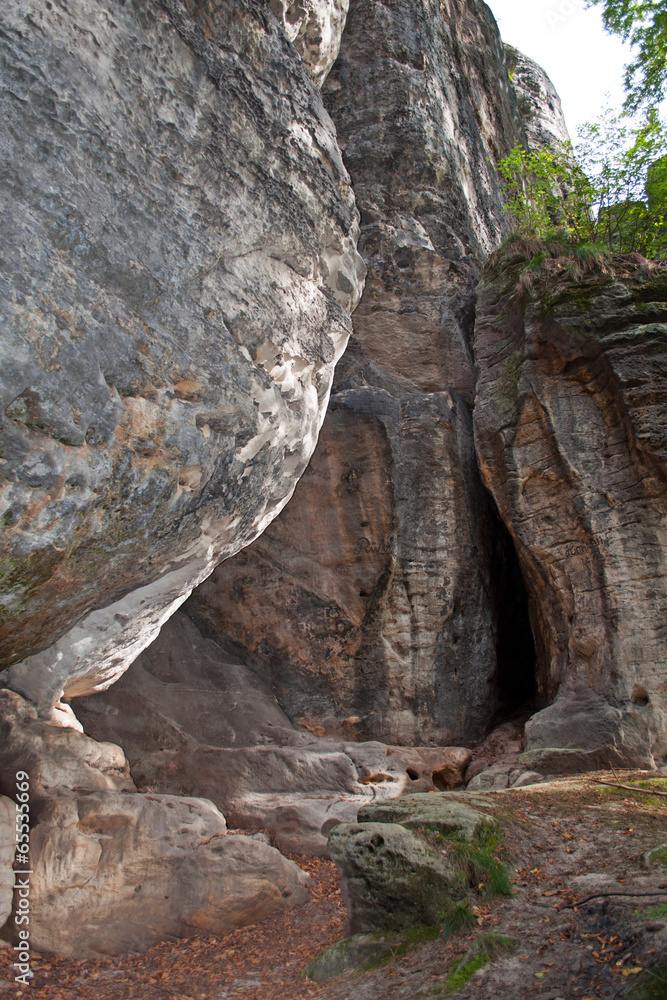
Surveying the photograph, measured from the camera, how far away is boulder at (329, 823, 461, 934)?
424 cm

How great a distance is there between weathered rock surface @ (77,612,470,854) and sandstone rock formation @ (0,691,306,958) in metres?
1.18

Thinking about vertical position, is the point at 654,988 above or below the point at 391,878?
below

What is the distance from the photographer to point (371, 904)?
4418mm

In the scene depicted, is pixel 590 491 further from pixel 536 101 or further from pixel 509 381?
pixel 536 101

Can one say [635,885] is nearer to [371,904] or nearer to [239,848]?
[371,904]

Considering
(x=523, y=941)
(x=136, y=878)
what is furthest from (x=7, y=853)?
(x=523, y=941)

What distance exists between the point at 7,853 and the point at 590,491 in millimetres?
7314

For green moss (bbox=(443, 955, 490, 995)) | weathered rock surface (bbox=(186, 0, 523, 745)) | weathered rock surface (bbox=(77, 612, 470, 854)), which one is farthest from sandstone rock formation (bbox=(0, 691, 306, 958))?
weathered rock surface (bbox=(186, 0, 523, 745))

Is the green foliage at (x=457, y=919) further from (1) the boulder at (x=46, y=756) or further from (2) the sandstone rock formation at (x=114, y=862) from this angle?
(1) the boulder at (x=46, y=756)

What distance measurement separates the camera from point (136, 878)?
5.58 meters

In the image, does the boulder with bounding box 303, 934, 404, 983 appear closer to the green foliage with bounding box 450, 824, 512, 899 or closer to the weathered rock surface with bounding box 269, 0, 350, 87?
the green foliage with bounding box 450, 824, 512, 899

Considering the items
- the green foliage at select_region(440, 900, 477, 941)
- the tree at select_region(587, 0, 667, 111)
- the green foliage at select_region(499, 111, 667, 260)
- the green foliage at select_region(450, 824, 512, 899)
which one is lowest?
the green foliage at select_region(440, 900, 477, 941)

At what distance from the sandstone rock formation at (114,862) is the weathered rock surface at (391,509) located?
336 cm

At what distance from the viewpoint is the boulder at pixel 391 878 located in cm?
424
